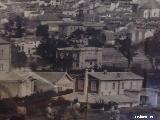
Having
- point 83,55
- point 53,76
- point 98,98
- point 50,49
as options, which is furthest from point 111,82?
point 50,49

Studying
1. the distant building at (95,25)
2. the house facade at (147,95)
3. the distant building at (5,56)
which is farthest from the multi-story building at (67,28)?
the house facade at (147,95)

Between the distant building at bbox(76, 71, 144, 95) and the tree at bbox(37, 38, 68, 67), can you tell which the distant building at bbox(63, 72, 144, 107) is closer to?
the distant building at bbox(76, 71, 144, 95)

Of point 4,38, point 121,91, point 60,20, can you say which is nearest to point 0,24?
point 4,38

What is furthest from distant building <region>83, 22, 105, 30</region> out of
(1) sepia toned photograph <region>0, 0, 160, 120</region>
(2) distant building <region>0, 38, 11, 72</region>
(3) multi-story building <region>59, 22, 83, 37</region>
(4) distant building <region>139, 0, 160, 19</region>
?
(2) distant building <region>0, 38, 11, 72</region>

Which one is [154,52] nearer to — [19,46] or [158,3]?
[158,3]

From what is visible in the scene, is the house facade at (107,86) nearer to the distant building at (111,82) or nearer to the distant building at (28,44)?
the distant building at (111,82)

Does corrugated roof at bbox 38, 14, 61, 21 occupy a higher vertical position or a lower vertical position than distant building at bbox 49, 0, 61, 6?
lower

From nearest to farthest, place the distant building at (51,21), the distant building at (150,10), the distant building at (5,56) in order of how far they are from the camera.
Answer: the distant building at (5,56), the distant building at (51,21), the distant building at (150,10)
